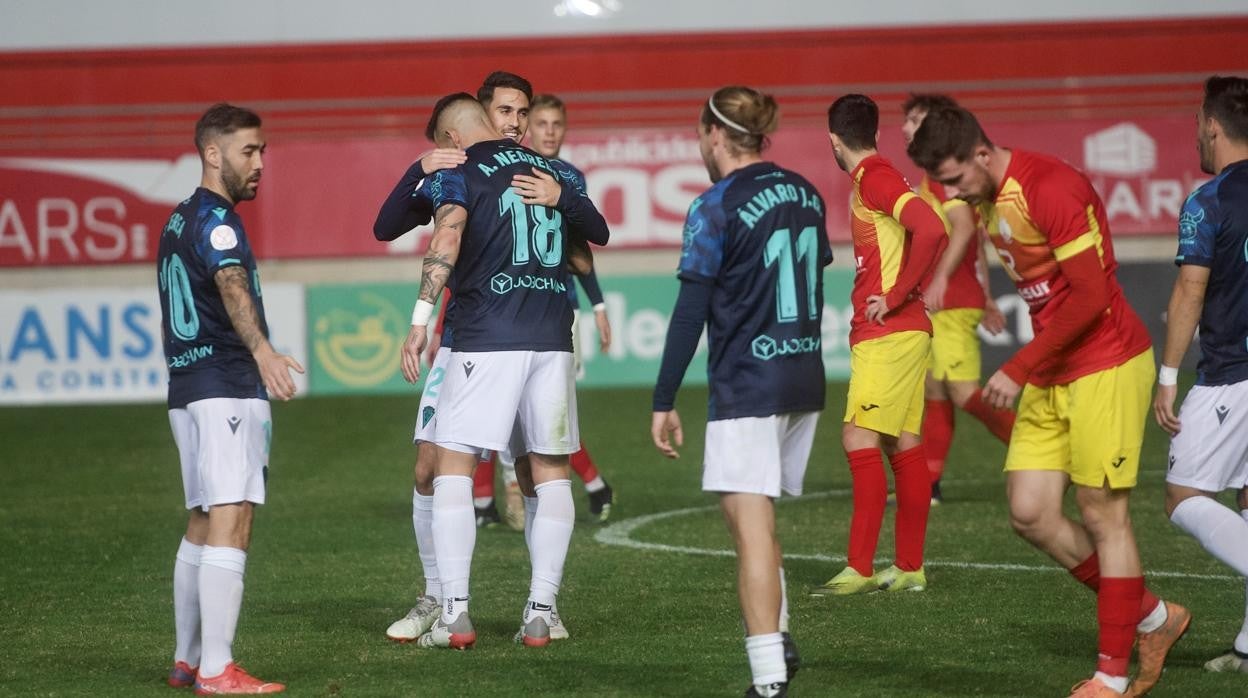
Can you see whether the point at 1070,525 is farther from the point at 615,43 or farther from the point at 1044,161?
the point at 615,43

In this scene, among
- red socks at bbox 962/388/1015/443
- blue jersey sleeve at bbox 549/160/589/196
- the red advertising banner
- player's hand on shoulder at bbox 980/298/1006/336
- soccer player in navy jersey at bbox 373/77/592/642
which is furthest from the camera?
the red advertising banner

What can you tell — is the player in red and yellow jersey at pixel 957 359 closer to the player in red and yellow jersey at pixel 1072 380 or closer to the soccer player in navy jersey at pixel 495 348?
the soccer player in navy jersey at pixel 495 348

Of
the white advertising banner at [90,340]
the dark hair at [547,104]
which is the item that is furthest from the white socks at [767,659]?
the white advertising banner at [90,340]

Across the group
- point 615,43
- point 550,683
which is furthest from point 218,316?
point 615,43

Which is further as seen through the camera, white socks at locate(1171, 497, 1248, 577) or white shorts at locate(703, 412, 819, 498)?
white socks at locate(1171, 497, 1248, 577)

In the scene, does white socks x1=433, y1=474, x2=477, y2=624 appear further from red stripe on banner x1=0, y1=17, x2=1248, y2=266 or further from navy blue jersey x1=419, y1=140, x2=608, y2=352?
red stripe on banner x1=0, y1=17, x2=1248, y2=266

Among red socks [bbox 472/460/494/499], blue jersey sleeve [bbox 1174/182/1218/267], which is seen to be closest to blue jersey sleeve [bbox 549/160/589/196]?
blue jersey sleeve [bbox 1174/182/1218/267]

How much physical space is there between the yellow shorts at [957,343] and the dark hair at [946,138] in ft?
15.4

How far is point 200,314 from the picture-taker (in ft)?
18.3

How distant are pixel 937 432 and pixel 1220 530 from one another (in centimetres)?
426

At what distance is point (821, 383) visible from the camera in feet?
17.9

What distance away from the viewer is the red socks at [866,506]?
285 inches

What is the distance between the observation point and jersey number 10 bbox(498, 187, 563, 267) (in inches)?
245

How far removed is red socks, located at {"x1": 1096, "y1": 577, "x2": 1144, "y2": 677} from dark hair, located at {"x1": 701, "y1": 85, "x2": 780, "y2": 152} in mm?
1751
